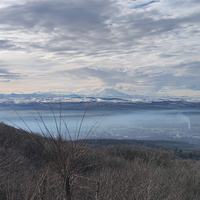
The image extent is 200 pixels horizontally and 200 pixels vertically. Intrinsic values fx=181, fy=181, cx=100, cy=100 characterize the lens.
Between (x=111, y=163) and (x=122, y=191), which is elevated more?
(x=122, y=191)

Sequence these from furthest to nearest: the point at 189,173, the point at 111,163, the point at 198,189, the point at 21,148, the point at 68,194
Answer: the point at 111,163 → the point at 21,148 → the point at 189,173 → the point at 198,189 → the point at 68,194

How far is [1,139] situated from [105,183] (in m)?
8.07

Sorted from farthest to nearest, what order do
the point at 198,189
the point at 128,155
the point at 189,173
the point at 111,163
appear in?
1. the point at 128,155
2. the point at 111,163
3. the point at 189,173
4. the point at 198,189

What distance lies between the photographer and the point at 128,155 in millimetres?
15719

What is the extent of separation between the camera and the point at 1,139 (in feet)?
34.2

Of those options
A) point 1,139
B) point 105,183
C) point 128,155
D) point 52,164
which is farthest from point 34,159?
point 128,155

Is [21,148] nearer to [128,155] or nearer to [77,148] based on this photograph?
[77,148]

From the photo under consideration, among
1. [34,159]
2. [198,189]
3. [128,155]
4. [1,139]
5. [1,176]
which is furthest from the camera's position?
[128,155]

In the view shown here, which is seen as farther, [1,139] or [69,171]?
[1,139]

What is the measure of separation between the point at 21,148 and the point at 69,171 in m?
8.21

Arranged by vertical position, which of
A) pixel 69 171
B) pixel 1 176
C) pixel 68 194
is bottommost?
pixel 1 176

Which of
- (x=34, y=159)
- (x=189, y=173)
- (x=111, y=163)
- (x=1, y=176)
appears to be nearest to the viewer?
(x=1, y=176)

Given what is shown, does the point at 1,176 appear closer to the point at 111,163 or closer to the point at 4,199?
the point at 4,199

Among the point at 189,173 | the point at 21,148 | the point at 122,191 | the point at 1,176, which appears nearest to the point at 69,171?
the point at 122,191
